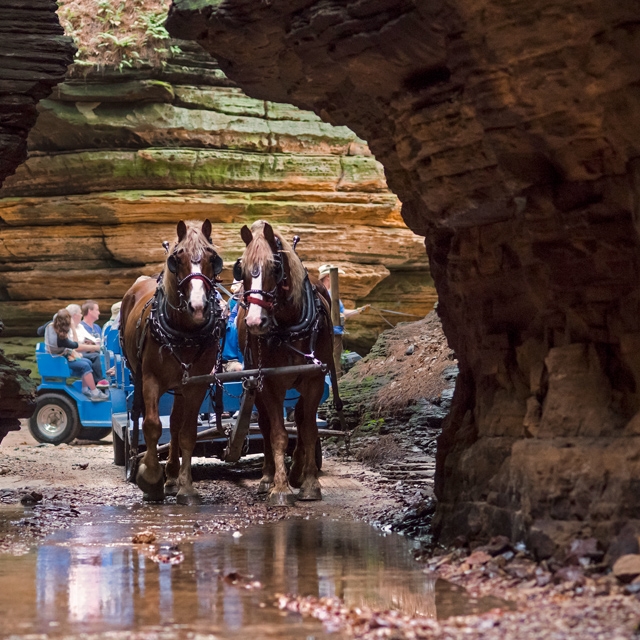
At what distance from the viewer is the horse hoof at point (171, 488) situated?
10320 millimetres

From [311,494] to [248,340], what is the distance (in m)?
1.59

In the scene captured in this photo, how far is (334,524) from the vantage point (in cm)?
759

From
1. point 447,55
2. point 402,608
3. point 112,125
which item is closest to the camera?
point 402,608

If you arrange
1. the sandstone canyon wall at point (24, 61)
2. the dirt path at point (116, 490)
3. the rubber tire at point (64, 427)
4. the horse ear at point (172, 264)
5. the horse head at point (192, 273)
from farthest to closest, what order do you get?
1. the rubber tire at point (64, 427)
2. the horse ear at point (172, 264)
3. the horse head at point (192, 273)
4. the sandstone canyon wall at point (24, 61)
5. the dirt path at point (116, 490)

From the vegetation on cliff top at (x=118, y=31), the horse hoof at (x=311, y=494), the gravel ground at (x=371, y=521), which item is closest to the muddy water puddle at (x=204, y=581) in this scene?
the gravel ground at (x=371, y=521)

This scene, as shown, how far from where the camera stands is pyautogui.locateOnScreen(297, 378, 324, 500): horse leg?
9297mm

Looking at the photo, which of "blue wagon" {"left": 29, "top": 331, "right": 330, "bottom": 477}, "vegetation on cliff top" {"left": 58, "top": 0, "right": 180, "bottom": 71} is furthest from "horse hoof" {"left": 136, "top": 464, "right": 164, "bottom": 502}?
"vegetation on cliff top" {"left": 58, "top": 0, "right": 180, "bottom": 71}

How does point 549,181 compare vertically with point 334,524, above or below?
above

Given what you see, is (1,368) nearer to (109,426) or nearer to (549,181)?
(549,181)

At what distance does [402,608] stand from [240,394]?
7.12 m

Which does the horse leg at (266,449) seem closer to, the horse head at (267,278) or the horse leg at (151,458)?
→ the horse leg at (151,458)

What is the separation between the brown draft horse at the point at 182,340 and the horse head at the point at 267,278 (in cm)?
42

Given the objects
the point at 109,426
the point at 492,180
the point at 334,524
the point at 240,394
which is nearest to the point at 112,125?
the point at 109,426

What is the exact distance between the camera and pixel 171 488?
10.4m
